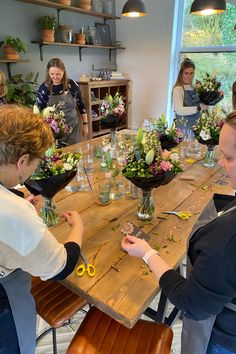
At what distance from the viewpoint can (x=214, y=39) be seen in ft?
12.8

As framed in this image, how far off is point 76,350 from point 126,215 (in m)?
0.61

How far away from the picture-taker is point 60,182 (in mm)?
1187

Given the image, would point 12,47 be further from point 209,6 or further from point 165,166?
point 165,166

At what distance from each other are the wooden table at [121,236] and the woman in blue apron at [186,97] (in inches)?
58.2

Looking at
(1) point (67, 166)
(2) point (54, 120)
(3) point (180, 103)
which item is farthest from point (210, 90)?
(1) point (67, 166)

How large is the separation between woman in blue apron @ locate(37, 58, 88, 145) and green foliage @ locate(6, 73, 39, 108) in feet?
0.49

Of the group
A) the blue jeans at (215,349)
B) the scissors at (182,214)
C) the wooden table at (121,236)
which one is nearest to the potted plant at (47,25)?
the wooden table at (121,236)

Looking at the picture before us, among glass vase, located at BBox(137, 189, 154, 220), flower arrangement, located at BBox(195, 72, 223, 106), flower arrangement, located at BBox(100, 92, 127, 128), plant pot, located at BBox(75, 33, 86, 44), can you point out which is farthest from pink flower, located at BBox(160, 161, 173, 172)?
plant pot, located at BBox(75, 33, 86, 44)

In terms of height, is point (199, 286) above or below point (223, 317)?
above

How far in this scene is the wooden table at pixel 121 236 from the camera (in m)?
0.88

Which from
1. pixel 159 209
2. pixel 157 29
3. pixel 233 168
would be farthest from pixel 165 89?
pixel 233 168

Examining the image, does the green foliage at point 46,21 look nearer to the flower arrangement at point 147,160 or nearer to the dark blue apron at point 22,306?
the flower arrangement at point 147,160

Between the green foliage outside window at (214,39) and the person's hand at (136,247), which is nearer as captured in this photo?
the person's hand at (136,247)

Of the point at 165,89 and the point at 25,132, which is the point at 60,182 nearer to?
the point at 25,132
